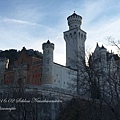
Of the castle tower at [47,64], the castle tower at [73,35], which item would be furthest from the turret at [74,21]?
the castle tower at [47,64]

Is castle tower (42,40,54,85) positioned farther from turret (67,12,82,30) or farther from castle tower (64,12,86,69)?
turret (67,12,82,30)

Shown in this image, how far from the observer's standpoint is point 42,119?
3356 centimetres

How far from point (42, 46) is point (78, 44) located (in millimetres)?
14064

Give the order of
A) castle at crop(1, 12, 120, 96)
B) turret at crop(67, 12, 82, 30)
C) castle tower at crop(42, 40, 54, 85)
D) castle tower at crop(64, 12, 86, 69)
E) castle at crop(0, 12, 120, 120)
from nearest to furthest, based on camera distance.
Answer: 1. castle at crop(0, 12, 120, 120)
2. castle tower at crop(42, 40, 54, 85)
3. castle at crop(1, 12, 120, 96)
4. castle tower at crop(64, 12, 86, 69)
5. turret at crop(67, 12, 82, 30)

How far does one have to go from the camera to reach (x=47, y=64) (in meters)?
48.6

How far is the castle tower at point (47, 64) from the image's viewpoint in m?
47.2

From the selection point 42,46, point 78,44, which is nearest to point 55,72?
point 42,46

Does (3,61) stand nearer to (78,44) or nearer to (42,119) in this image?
(78,44)

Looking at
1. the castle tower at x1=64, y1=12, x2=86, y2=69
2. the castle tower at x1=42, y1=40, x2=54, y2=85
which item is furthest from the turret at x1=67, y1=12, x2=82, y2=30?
the castle tower at x1=42, y1=40, x2=54, y2=85

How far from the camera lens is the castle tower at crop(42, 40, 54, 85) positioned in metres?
47.2

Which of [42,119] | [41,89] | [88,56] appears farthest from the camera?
[41,89]

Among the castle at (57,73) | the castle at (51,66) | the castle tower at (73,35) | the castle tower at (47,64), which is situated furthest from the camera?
the castle tower at (73,35)

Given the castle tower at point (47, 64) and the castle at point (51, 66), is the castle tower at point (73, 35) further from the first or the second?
the castle tower at point (47, 64)

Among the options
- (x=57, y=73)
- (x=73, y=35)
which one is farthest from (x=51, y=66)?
(x=73, y=35)
